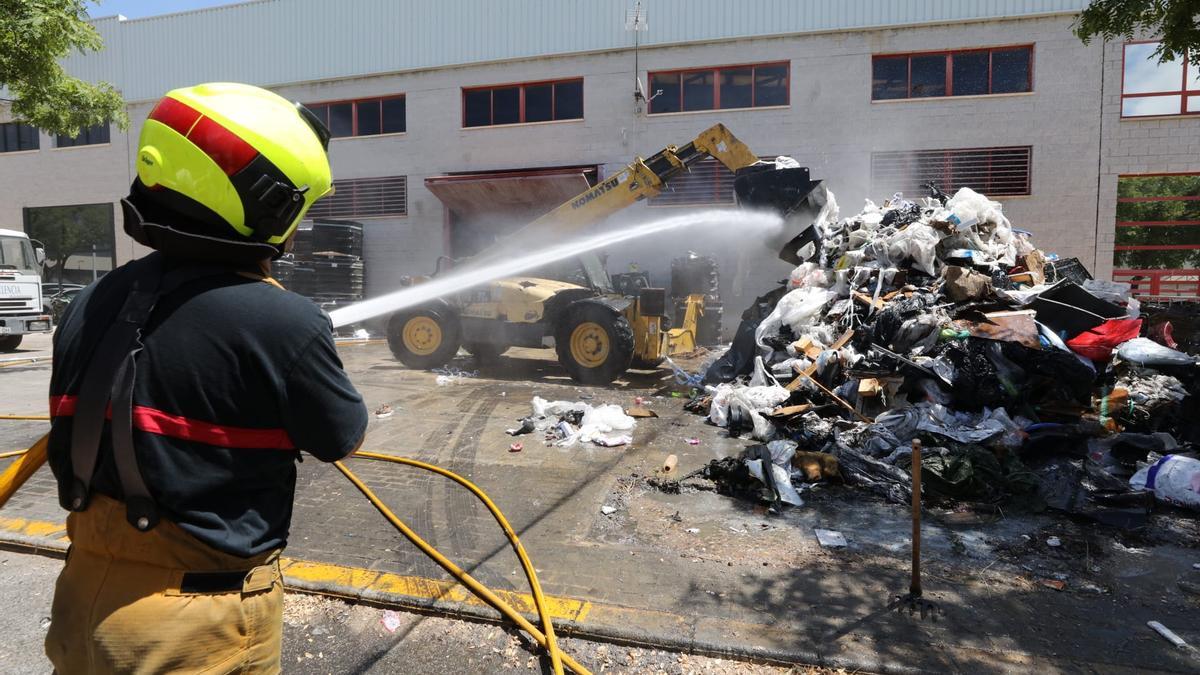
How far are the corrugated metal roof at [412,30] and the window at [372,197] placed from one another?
9.93 ft

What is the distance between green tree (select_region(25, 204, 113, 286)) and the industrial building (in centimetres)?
14

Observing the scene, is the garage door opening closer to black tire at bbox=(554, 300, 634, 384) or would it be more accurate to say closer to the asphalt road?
black tire at bbox=(554, 300, 634, 384)

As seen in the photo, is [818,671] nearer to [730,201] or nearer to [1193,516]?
[1193,516]

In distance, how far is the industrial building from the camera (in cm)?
1349

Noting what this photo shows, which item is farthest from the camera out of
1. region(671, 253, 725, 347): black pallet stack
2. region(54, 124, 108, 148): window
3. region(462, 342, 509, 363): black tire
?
region(54, 124, 108, 148): window

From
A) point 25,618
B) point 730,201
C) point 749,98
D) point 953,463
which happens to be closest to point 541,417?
point 953,463

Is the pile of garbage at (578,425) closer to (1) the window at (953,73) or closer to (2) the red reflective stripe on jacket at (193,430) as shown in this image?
(2) the red reflective stripe on jacket at (193,430)

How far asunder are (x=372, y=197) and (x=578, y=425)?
46.1 ft

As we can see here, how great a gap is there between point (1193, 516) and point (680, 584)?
3713 millimetres

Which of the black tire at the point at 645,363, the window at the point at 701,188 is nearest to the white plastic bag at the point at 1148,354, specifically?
the black tire at the point at 645,363

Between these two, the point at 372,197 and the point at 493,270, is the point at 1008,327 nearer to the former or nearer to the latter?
the point at 493,270

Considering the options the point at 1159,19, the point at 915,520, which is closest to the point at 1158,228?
the point at 1159,19

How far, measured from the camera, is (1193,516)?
4.33 meters

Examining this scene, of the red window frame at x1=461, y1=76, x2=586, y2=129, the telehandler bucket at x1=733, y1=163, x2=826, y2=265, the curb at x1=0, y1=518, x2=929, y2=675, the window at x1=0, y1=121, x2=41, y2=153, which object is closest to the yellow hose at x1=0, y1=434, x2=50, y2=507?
the curb at x1=0, y1=518, x2=929, y2=675
